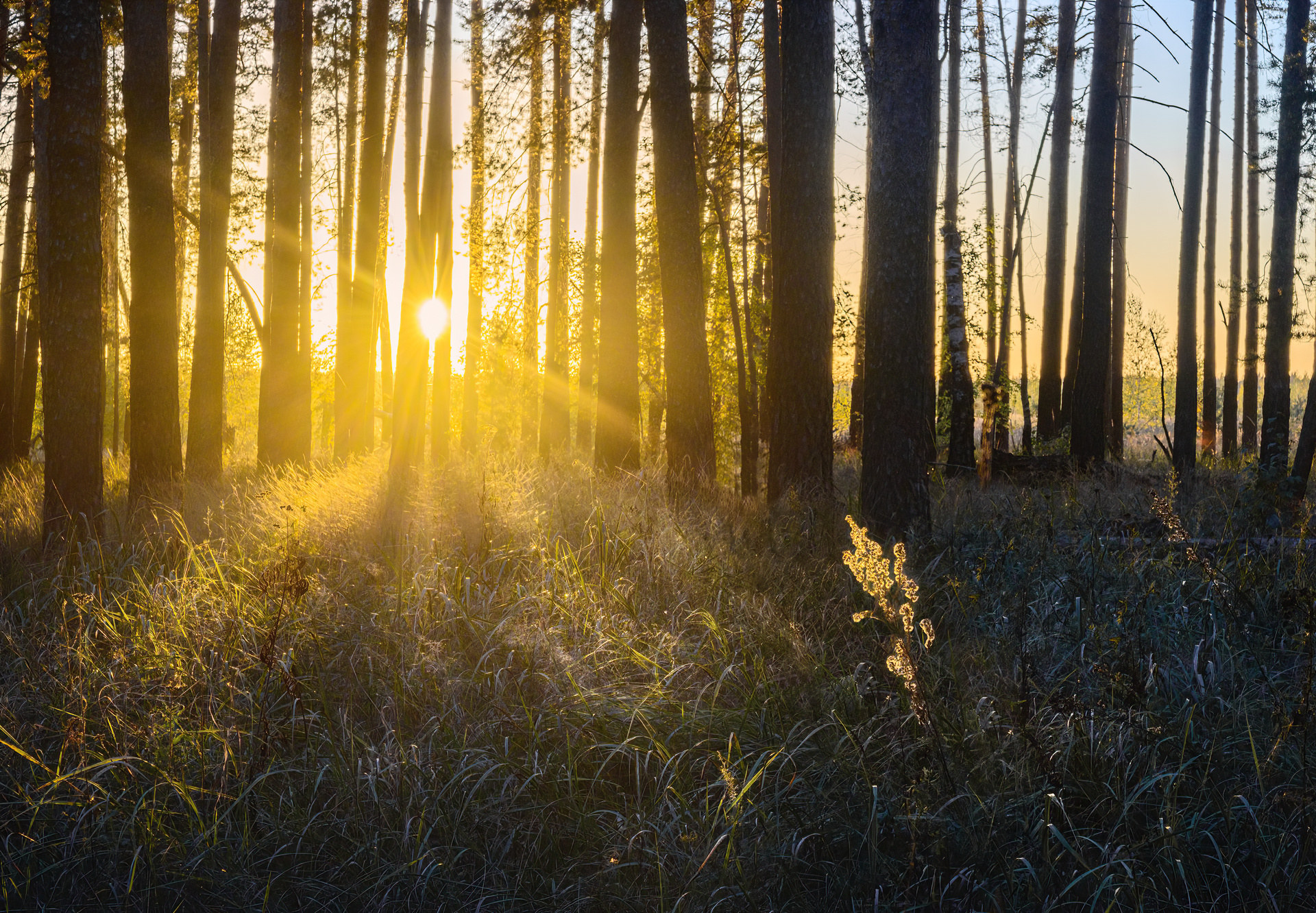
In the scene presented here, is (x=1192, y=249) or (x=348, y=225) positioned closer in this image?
(x=1192, y=249)

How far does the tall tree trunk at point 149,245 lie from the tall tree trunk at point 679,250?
5151 millimetres

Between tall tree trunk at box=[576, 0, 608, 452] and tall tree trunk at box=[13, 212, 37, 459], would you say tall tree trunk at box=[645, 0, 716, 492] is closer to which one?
tall tree trunk at box=[576, 0, 608, 452]

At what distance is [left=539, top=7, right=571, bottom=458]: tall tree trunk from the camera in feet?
43.7

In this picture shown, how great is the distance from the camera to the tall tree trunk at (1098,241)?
10.7m

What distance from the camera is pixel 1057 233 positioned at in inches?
611

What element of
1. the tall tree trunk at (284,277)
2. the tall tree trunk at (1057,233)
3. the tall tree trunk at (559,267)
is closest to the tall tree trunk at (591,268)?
the tall tree trunk at (559,267)

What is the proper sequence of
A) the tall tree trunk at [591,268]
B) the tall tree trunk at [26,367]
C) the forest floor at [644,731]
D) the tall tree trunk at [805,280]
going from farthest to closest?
the tall tree trunk at [591,268] → the tall tree trunk at [26,367] → the tall tree trunk at [805,280] → the forest floor at [644,731]

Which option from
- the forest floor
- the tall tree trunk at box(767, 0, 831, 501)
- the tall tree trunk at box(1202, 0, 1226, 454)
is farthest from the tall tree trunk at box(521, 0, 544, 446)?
the tall tree trunk at box(1202, 0, 1226, 454)

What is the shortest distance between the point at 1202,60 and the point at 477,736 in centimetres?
1434

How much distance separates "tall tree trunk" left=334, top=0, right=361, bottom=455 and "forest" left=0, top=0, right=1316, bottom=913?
0.64 ft

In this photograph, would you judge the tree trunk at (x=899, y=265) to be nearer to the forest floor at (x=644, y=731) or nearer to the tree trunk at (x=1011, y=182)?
the forest floor at (x=644, y=731)

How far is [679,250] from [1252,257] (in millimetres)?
18579

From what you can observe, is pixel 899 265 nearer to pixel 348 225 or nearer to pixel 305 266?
pixel 348 225

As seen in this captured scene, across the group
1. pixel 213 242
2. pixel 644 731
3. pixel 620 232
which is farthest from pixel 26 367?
pixel 644 731
